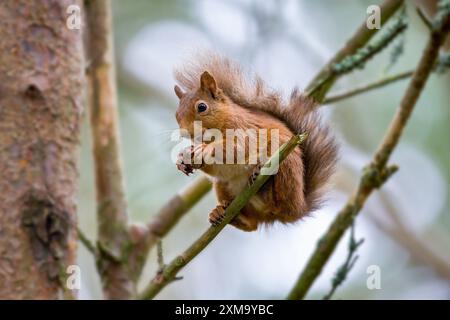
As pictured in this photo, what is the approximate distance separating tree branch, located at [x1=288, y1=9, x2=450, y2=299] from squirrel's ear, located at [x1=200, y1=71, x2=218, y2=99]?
0.55 metres

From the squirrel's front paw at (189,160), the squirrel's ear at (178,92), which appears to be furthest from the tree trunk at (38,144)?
the squirrel's front paw at (189,160)

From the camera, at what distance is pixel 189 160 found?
178 centimetres

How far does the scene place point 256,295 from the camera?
4.53 metres

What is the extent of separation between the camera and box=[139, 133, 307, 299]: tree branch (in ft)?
4.64

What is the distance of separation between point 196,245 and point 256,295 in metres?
3.08

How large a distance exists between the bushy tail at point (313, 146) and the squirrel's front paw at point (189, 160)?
292 millimetres

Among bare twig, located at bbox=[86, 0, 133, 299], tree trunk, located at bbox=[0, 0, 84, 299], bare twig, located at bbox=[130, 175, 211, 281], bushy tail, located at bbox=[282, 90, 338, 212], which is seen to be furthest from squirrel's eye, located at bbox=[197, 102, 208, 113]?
bare twig, located at bbox=[86, 0, 133, 299]

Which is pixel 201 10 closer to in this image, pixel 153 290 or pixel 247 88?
pixel 247 88

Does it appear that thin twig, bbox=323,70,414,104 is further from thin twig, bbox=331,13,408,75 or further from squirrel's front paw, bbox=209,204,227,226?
squirrel's front paw, bbox=209,204,227,226

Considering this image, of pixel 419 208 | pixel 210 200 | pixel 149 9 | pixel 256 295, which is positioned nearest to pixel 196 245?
pixel 256 295

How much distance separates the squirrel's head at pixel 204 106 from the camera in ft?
6.48

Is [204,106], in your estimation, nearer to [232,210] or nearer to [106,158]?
[232,210]

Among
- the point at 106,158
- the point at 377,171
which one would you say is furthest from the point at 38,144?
the point at 377,171

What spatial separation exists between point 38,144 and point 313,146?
0.80m
